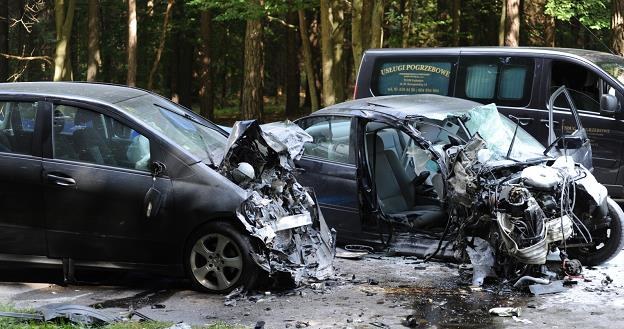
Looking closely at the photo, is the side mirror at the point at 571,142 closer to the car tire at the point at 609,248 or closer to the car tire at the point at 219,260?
the car tire at the point at 609,248

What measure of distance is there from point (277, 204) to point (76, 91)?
2122mm

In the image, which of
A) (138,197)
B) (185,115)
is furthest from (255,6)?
(138,197)

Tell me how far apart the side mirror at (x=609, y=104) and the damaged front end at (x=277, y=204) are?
461cm

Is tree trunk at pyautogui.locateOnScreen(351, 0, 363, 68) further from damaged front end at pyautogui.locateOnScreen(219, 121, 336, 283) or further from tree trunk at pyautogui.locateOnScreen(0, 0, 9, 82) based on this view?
tree trunk at pyautogui.locateOnScreen(0, 0, 9, 82)

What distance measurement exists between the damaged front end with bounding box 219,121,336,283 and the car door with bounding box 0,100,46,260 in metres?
Result: 1.63

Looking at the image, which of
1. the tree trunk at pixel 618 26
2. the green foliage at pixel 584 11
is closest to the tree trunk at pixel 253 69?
the green foliage at pixel 584 11

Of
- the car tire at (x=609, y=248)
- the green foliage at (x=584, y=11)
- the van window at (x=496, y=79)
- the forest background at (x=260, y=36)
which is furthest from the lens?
the forest background at (x=260, y=36)

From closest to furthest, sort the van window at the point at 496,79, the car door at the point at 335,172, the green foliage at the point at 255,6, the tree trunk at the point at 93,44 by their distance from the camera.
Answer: the car door at the point at 335,172, the van window at the point at 496,79, the green foliage at the point at 255,6, the tree trunk at the point at 93,44

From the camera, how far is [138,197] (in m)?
6.84

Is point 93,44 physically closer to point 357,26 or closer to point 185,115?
point 357,26

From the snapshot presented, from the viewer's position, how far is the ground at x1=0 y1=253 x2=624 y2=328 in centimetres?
604

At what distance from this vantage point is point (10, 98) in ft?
23.6

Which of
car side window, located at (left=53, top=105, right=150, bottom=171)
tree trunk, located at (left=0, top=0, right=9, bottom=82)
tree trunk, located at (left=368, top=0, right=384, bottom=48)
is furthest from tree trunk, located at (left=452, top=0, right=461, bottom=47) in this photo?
car side window, located at (left=53, top=105, right=150, bottom=171)

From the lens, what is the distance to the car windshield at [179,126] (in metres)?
7.11
